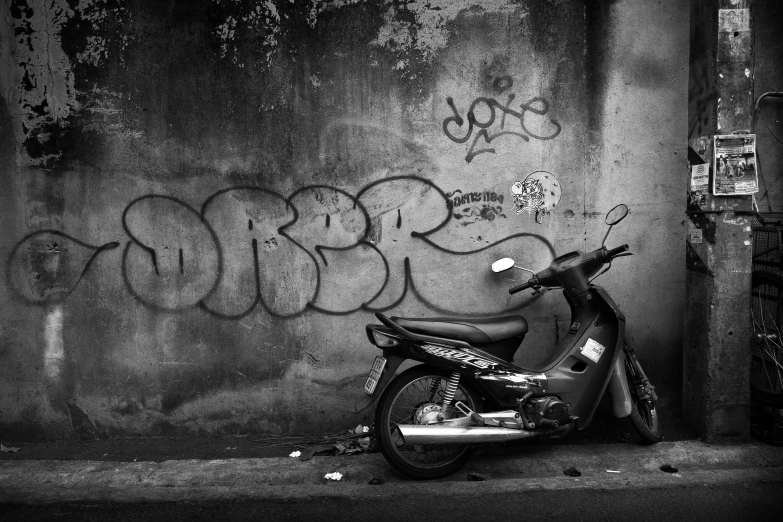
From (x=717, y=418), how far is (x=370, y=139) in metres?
3.16

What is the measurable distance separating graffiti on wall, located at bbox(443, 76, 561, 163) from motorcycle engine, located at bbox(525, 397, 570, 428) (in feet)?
6.05

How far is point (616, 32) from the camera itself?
15.1ft

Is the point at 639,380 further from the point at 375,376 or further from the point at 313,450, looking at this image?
the point at 313,450

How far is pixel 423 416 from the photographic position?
3887 mm

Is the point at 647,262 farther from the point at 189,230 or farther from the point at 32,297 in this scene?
the point at 32,297

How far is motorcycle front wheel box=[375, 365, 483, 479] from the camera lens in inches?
152

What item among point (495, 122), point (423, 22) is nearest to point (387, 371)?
point (495, 122)

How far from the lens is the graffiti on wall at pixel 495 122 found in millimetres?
4664

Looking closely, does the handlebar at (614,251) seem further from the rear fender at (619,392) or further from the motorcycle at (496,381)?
the rear fender at (619,392)

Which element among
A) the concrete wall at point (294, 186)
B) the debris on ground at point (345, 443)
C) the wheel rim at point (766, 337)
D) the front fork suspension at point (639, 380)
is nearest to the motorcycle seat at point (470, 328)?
the concrete wall at point (294, 186)

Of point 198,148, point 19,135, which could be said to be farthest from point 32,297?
point 198,148

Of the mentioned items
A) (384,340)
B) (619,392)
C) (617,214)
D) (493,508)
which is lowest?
(493,508)

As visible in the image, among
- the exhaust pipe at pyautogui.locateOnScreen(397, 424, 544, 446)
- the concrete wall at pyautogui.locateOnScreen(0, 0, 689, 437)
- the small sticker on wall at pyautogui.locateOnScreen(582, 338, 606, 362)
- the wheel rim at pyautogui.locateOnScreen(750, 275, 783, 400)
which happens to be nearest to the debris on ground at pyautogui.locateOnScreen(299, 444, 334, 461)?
the concrete wall at pyautogui.locateOnScreen(0, 0, 689, 437)

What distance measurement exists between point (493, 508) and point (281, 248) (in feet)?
7.80
